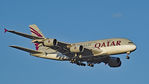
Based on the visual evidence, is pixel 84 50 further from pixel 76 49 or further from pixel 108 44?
pixel 108 44

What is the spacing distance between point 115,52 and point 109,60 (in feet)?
25.4

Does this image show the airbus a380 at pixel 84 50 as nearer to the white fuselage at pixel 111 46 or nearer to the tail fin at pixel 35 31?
the white fuselage at pixel 111 46

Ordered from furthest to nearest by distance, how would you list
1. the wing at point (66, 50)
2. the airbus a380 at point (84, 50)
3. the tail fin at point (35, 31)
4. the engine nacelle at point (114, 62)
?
the tail fin at point (35, 31)
the engine nacelle at point (114, 62)
the wing at point (66, 50)
the airbus a380 at point (84, 50)

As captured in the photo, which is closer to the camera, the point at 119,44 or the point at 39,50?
the point at 119,44

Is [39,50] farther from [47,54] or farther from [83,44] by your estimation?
[83,44]

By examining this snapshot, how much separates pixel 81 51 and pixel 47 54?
945 cm

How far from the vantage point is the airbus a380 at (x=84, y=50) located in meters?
77.6

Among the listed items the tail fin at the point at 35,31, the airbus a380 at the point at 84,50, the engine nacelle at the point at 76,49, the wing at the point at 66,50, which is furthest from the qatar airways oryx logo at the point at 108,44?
the tail fin at the point at 35,31

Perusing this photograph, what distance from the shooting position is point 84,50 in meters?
79.5

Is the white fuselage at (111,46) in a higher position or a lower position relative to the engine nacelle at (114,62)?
higher

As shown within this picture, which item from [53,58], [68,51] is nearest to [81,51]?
[68,51]

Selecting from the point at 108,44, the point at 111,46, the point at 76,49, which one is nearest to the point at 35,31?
the point at 76,49

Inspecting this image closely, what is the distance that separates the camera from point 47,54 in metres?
85.4

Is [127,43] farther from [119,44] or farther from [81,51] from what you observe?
[81,51]
